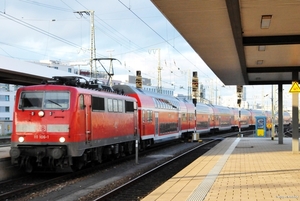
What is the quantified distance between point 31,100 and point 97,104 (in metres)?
2.50

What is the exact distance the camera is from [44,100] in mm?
14008

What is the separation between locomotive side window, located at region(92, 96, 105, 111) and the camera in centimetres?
1517

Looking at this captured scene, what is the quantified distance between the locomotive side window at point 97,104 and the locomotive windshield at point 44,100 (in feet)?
5.01

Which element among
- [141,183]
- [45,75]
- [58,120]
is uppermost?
[45,75]

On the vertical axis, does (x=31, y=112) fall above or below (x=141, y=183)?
above

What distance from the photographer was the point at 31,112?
1391cm

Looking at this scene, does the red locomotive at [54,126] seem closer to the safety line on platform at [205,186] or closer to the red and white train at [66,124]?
the red and white train at [66,124]

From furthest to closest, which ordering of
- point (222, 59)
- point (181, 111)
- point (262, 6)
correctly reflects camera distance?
1. point (181, 111)
2. point (222, 59)
3. point (262, 6)

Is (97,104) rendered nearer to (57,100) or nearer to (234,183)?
(57,100)

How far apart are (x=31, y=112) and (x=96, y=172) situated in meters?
3.28

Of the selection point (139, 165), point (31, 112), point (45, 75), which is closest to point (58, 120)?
point (31, 112)

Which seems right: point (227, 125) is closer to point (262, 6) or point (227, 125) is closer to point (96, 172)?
point (96, 172)

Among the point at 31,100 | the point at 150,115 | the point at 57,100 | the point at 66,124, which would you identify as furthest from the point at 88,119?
the point at 150,115

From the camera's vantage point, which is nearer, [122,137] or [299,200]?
[299,200]
